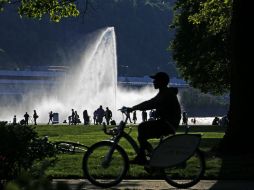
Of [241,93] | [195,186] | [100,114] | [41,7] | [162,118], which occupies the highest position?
[41,7]

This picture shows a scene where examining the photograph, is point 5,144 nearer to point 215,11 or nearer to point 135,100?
point 215,11

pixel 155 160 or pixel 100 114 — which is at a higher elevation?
pixel 100 114

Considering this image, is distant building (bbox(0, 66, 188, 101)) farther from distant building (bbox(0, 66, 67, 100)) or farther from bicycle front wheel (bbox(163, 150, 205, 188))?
bicycle front wheel (bbox(163, 150, 205, 188))

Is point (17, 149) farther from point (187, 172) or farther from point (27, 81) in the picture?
point (27, 81)

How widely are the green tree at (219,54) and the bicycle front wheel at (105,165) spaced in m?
5.46

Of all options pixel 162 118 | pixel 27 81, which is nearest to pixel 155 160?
pixel 162 118

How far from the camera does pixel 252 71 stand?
46.0 feet

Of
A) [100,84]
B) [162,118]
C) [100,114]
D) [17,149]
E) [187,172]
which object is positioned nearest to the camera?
[17,149]

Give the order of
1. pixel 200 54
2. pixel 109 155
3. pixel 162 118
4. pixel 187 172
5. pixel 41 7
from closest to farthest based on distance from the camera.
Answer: pixel 162 118, pixel 109 155, pixel 187 172, pixel 41 7, pixel 200 54

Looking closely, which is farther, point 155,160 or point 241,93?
point 241,93

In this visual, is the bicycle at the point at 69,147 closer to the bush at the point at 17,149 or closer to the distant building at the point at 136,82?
the bush at the point at 17,149

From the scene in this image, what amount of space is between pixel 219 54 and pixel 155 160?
39.4m

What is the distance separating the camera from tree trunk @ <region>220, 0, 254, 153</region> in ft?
45.4

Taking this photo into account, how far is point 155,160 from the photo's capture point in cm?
869
